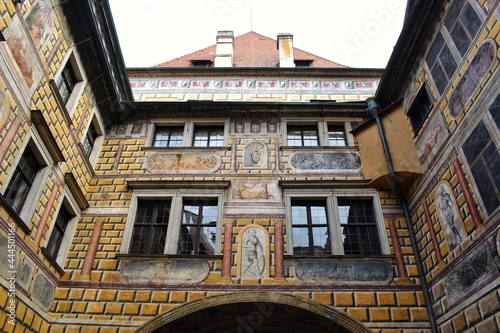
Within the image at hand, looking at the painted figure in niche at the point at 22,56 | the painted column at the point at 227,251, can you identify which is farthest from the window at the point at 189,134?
the painted figure in niche at the point at 22,56

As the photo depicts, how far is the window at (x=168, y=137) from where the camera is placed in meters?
9.86

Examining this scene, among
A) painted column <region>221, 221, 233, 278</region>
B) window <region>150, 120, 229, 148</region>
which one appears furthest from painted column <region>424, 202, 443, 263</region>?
window <region>150, 120, 229, 148</region>

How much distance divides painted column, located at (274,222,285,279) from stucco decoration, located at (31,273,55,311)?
3.99 meters

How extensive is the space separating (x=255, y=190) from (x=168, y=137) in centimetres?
288

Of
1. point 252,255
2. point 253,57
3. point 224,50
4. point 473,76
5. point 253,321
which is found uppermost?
point 253,57

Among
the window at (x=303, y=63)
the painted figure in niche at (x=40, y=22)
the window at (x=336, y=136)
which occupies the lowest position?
the painted figure in niche at (x=40, y=22)

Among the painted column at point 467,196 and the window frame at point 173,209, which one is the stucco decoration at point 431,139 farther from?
the window frame at point 173,209

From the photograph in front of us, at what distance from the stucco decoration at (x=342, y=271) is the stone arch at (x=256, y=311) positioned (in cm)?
52

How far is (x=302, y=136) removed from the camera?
9859 millimetres

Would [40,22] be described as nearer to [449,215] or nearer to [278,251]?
[278,251]

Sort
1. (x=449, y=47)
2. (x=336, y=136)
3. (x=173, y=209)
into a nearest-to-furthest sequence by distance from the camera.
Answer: (x=449, y=47) < (x=173, y=209) < (x=336, y=136)

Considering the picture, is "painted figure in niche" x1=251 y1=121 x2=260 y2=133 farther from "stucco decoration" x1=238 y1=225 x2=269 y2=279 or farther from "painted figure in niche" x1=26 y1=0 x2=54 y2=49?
"painted figure in niche" x1=26 y1=0 x2=54 y2=49

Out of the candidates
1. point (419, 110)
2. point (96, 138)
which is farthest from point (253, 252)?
point (96, 138)

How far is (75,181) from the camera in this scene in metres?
7.91
